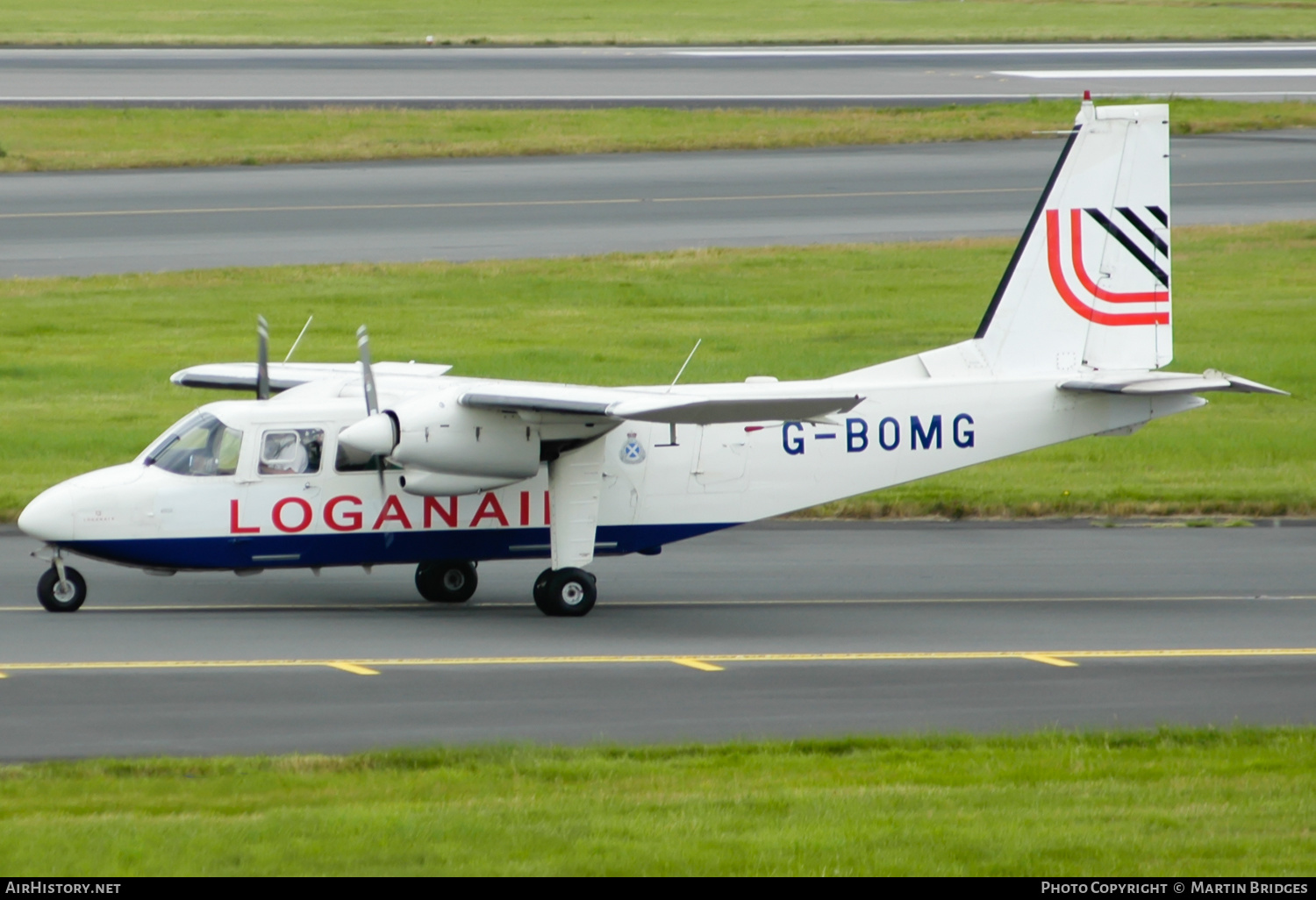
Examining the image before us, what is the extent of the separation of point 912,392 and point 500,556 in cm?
461

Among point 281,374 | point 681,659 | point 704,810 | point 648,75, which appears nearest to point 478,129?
point 648,75

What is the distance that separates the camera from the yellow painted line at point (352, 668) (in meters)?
15.6

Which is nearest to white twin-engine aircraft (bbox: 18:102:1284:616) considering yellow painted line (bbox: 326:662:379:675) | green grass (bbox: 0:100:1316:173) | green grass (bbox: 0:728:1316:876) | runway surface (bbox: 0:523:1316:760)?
runway surface (bbox: 0:523:1316:760)

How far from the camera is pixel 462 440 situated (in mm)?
17266

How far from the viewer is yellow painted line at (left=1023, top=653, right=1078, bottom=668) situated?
16.1 metres

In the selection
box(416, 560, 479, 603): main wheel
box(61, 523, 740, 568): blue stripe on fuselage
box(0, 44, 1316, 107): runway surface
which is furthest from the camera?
box(0, 44, 1316, 107): runway surface

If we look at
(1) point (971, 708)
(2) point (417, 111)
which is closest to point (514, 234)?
(2) point (417, 111)

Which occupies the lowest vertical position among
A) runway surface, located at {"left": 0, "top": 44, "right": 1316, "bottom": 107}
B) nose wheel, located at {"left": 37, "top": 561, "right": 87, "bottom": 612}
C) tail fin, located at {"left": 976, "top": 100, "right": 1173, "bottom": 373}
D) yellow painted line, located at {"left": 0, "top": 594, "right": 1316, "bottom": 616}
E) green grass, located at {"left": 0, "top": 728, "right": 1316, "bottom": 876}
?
green grass, located at {"left": 0, "top": 728, "right": 1316, "bottom": 876}

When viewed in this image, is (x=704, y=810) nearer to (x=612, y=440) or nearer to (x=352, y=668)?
(x=352, y=668)

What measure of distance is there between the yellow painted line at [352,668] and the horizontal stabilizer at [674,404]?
2.78 m

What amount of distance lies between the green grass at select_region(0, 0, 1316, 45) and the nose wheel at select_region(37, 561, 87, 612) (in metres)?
54.4

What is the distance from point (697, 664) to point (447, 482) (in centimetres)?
323

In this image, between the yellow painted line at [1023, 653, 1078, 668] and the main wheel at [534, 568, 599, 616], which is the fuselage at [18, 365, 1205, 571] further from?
the yellow painted line at [1023, 653, 1078, 668]

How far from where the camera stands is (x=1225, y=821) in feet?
34.9
